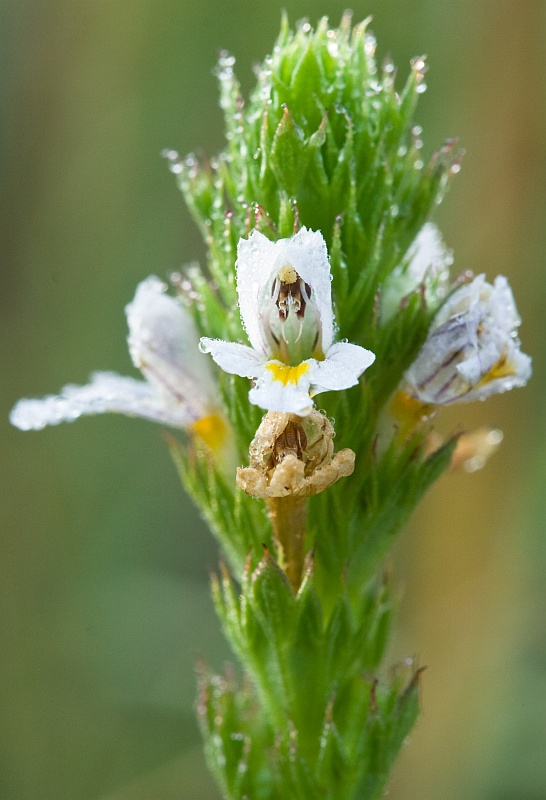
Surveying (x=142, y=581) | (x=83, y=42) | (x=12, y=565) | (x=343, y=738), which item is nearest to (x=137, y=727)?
(x=142, y=581)

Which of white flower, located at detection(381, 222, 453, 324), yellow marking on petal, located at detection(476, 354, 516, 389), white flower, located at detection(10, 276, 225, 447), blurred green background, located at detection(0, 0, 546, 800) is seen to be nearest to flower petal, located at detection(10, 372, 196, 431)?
white flower, located at detection(10, 276, 225, 447)

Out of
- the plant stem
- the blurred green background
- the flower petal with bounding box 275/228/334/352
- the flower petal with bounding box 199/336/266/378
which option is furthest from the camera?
the blurred green background

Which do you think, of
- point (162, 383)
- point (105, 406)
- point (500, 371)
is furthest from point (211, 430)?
point (500, 371)

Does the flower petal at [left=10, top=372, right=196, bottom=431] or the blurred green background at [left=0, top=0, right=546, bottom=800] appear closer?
the flower petal at [left=10, top=372, right=196, bottom=431]

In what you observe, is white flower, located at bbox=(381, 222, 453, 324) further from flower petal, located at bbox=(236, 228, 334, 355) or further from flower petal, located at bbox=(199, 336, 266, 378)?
flower petal, located at bbox=(199, 336, 266, 378)

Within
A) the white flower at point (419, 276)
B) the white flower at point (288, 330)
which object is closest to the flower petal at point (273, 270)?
the white flower at point (288, 330)
